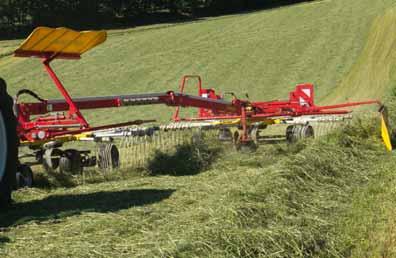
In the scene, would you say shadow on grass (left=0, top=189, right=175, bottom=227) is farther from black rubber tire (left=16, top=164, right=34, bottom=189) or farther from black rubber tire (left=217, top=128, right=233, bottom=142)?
black rubber tire (left=217, top=128, right=233, bottom=142)

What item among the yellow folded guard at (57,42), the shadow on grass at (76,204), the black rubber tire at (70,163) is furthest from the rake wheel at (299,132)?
the shadow on grass at (76,204)

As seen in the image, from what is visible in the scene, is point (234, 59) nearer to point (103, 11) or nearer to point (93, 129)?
point (93, 129)

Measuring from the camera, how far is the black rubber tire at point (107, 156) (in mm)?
8805

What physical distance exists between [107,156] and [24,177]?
4.70ft

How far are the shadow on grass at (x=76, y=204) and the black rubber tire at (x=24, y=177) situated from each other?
985mm

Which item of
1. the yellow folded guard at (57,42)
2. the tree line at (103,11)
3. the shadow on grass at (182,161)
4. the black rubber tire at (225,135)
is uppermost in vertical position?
the tree line at (103,11)

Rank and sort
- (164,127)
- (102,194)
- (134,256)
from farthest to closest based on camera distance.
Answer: (164,127) < (102,194) < (134,256)

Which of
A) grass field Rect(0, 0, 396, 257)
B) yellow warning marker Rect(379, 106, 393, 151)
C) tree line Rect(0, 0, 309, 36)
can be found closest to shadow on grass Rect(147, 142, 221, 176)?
grass field Rect(0, 0, 396, 257)

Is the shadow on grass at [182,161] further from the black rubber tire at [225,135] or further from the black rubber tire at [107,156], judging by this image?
the black rubber tire at [225,135]

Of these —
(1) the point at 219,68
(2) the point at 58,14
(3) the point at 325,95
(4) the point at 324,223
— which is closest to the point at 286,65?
(1) the point at 219,68

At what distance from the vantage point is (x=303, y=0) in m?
50.6

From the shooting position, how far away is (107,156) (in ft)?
28.9

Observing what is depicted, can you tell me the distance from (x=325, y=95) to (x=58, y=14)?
31.3 metres

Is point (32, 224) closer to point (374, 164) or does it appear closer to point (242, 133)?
point (374, 164)
